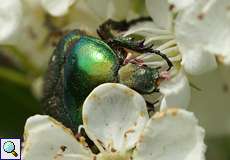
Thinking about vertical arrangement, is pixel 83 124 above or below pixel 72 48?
below

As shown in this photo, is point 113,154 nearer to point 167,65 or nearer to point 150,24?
point 167,65

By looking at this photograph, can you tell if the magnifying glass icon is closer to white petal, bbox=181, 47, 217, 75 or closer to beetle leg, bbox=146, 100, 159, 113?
beetle leg, bbox=146, 100, 159, 113

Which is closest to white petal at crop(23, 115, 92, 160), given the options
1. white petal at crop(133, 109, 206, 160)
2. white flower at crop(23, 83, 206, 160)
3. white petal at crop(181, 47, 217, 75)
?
white flower at crop(23, 83, 206, 160)

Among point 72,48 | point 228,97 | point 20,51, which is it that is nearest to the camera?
point 72,48

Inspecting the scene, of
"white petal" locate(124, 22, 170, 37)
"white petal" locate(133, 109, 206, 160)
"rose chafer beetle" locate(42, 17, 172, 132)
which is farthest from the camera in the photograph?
"white petal" locate(124, 22, 170, 37)

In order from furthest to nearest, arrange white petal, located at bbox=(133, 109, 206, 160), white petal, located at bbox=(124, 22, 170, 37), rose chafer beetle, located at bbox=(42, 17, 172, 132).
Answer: white petal, located at bbox=(124, 22, 170, 37)
rose chafer beetle, located at bbox=(42, 17, 172, 132)
white petal, located at bbox=(133, 109, 206, 160)

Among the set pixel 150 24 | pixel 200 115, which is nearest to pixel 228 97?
pixel 200 115
